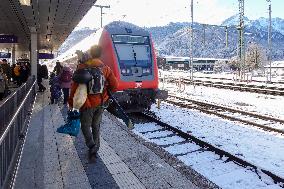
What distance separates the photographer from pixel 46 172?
492 cm

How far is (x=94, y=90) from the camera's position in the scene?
16.7 ft

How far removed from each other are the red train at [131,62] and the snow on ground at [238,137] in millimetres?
1192

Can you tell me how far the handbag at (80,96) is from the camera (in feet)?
16.3

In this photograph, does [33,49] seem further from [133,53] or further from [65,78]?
[133,53]

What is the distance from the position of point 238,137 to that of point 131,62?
484cm

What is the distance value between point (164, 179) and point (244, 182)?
222 cm

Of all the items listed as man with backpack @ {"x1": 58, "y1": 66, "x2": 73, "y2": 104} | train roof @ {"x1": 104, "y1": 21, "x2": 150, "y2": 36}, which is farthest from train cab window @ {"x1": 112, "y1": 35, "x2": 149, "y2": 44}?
man with backpack @ {"x1": 58, "y1": 66, "x2": 73, "y2": 104}

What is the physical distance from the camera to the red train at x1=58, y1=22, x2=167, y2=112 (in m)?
12.1

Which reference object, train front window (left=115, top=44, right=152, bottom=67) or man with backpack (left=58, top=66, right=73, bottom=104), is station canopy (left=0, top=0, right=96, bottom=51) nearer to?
train front window (left=115, top=44, right=152, bottom=67)

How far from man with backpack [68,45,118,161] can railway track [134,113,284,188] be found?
110 inches

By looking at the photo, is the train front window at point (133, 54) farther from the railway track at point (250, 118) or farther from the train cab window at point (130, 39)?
the railway track at point (250, 118)

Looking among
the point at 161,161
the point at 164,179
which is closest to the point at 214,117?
the point at 161,161

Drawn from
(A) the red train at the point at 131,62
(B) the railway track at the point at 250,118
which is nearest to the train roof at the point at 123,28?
(A) the red train at the point at 131,62

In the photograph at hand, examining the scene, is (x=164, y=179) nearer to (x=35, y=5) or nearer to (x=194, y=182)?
(x=194, y=182)
